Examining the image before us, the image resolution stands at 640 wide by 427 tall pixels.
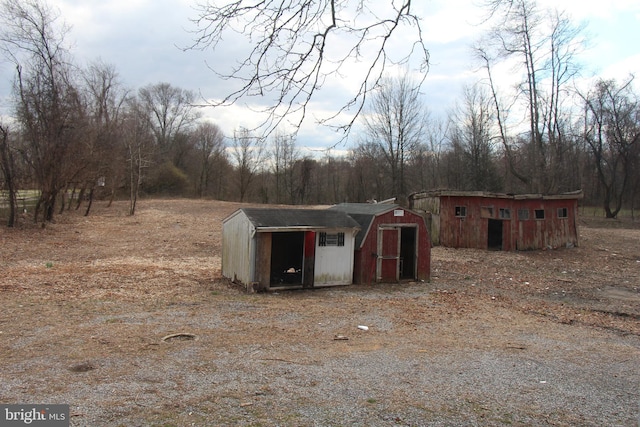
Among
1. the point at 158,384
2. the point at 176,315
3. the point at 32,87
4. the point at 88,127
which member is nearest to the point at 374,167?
the point at 88,127

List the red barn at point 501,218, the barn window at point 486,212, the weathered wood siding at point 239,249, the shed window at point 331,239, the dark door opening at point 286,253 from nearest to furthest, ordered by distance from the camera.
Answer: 1. the weathered wood siding at point 239,249
2. the shed window at point 331,239
3. the dark door opening at point 286,253
4. the red barn at point 501,218
5. the barn window at point 486,212

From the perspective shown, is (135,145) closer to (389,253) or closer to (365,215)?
(365,215)

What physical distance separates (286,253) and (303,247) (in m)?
1.36

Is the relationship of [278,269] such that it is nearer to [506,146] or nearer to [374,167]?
[506,146]

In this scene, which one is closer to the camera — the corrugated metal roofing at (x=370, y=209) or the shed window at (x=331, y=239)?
the shed window at (x=331, y=239)

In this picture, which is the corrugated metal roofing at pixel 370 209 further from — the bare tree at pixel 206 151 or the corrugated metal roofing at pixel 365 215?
the bare tree at pixel 206 151

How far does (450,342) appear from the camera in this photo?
7.76 m

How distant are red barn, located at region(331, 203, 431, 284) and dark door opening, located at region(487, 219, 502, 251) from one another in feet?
37.6

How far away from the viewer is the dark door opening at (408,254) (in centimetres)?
1477

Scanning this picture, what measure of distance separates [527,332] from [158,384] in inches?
271

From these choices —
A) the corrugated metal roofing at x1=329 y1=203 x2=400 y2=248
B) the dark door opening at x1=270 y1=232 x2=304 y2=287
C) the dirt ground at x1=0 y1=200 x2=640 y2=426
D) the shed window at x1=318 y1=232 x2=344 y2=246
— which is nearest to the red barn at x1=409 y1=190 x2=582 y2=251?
the dirt ground at x1=0 y1=200 x2=640 y2=426

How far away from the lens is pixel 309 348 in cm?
700

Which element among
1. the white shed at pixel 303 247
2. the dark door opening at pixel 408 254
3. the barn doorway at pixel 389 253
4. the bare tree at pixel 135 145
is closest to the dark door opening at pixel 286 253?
the white shed at pixel 303 247

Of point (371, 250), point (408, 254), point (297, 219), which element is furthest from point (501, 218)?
point (297, 219)
